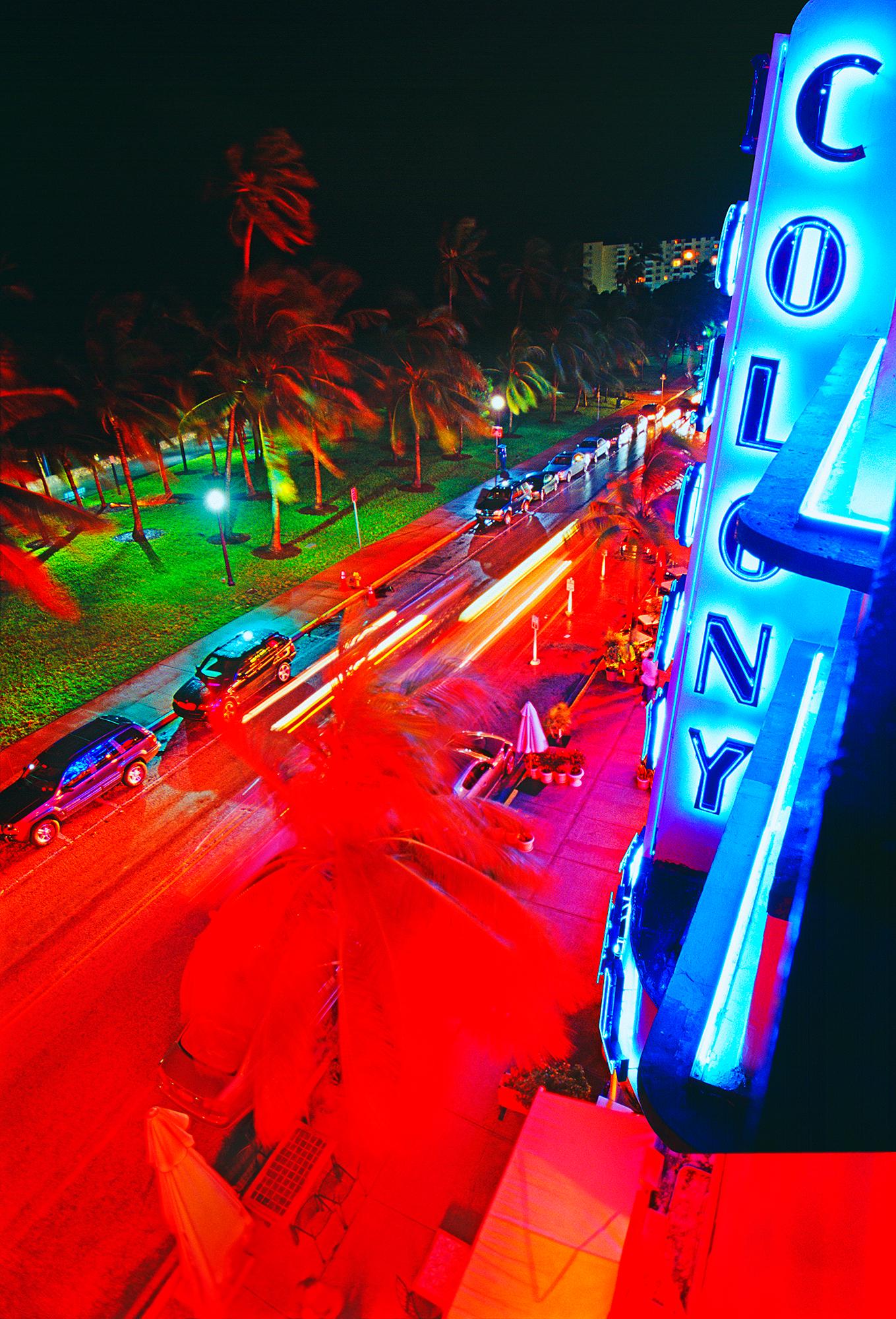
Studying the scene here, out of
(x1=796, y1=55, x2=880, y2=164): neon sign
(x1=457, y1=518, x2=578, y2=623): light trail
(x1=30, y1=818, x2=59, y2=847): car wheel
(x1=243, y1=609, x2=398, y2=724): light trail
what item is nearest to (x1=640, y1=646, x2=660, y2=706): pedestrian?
(x1=457, y1=518, x2=578, y2=623): light trail

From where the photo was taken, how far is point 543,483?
43094 mm

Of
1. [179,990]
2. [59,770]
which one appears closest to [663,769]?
[179,990]

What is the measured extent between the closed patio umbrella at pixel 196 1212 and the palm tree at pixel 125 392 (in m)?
27.5

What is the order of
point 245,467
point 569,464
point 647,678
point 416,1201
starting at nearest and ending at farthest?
point 416,1201, point 647,678, point 245,467, point 569,464

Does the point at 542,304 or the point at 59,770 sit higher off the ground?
the point at 542,304

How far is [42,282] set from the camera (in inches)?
2251

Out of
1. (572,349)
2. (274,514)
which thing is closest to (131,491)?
(274,514)

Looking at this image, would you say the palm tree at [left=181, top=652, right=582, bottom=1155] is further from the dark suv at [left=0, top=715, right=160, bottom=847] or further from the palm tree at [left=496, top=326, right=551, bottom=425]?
the palm tree at [left=496, top=326, right=551, bottom=425]

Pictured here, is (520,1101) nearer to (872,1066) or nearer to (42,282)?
(872,1066)

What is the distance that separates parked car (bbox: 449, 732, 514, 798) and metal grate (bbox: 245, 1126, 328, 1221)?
7941 millimetres

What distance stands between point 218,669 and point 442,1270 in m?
17.0

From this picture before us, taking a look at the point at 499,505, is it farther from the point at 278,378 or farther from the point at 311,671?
the point at 311,671

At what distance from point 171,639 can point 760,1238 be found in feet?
80.8

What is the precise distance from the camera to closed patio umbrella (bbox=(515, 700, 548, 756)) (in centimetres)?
1938
